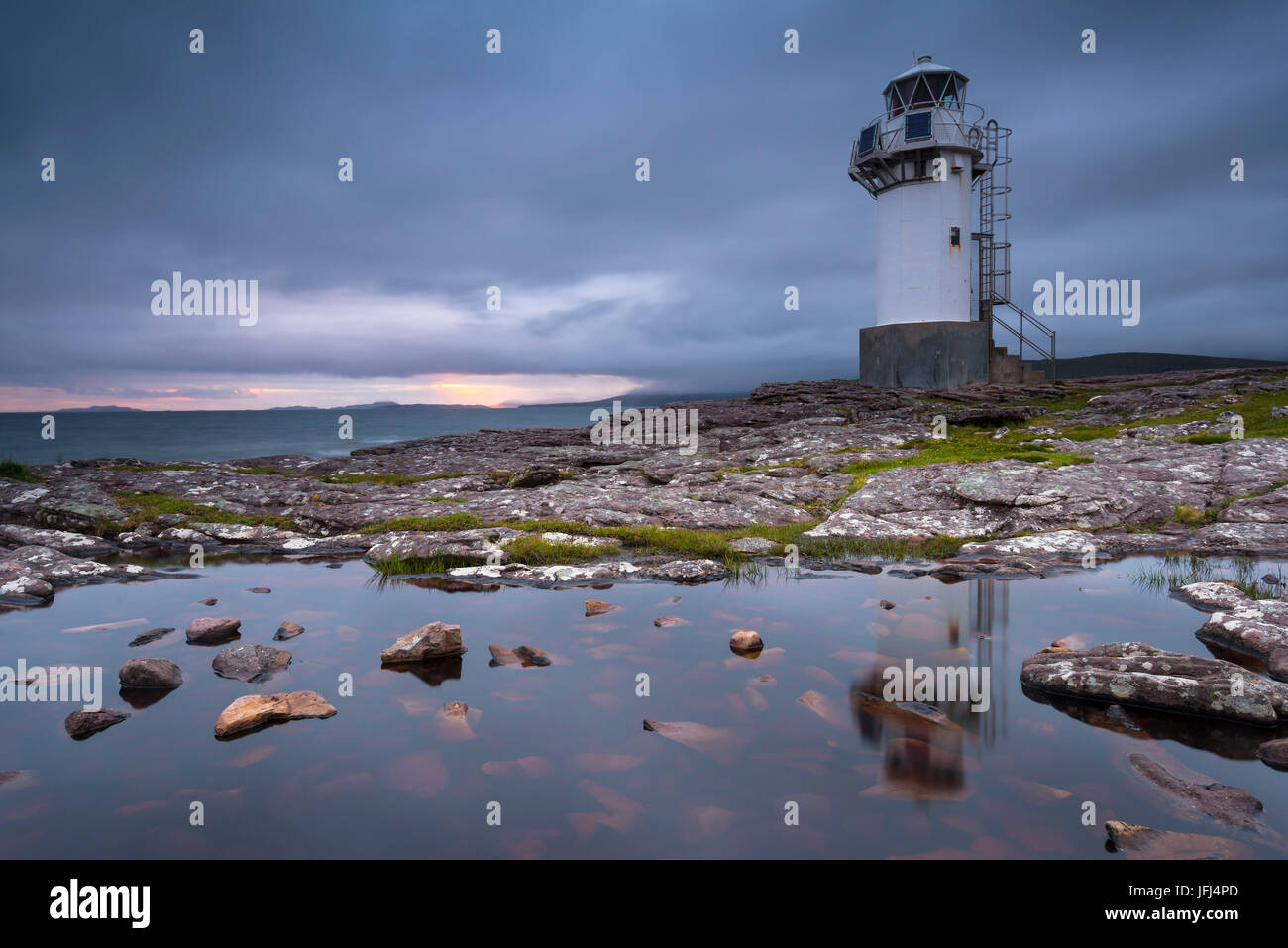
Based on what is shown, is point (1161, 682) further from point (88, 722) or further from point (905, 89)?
point (905, 89)

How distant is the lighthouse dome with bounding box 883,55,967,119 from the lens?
143 ft

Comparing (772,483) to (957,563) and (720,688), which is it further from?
(720,688)

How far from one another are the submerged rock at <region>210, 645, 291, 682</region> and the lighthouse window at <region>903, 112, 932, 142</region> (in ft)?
155

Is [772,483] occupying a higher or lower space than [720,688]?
higher

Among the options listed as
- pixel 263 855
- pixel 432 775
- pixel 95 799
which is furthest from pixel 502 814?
pixel 95 799

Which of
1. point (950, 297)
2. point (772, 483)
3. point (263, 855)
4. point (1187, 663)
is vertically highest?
point (950, 297)

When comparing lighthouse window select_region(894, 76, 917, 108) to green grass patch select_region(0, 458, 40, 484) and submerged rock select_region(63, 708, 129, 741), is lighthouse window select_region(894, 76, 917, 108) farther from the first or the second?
submerged rock select_region(63, 708, 129, 741)

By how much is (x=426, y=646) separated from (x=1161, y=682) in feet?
24.4

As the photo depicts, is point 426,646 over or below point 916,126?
below

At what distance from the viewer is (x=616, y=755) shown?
18.5 ft

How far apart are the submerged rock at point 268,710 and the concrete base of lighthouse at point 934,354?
44209mm

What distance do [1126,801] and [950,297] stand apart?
44.4 m

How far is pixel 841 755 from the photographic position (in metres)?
5.52

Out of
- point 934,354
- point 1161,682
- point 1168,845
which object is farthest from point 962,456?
point 934,354
